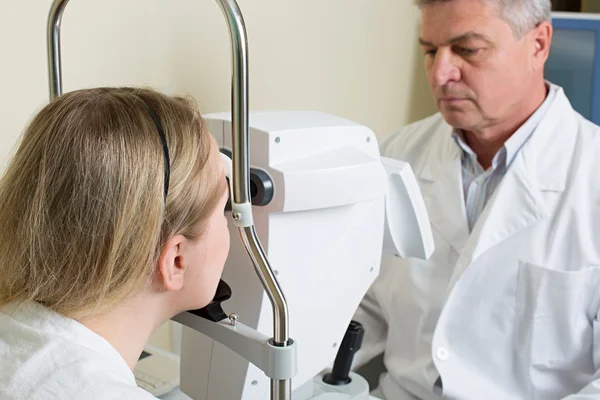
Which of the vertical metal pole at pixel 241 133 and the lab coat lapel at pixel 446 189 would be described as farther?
the lab coat lapel at pixel 446 189

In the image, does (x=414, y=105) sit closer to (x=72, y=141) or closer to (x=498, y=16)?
(x=498, y=16)

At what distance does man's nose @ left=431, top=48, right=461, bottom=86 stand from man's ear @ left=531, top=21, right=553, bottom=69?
0.19 metres

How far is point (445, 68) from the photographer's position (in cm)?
160

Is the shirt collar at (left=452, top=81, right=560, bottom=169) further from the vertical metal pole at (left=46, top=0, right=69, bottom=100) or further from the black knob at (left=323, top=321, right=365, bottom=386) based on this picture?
the vertical metal pole at (left=46, top=0, right=69, bottom=100)

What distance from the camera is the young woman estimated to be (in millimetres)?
791

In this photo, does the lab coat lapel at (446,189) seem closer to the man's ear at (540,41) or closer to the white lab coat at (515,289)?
the white lab coat at (515,289)

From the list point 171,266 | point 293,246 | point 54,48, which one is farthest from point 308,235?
point 54,48

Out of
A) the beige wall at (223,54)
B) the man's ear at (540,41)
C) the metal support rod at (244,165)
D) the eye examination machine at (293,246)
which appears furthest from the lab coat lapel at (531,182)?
the metal support rod at (244,165)

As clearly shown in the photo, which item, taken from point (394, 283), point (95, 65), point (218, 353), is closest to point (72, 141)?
point (218, 353)

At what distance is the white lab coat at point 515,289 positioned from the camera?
1.44 metres

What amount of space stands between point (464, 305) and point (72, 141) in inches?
38.2

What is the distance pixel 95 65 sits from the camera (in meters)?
1.33

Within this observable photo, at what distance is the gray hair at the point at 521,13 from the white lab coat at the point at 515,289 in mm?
177

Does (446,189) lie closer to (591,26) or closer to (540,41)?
(540,41)
